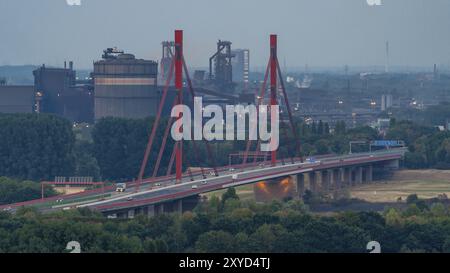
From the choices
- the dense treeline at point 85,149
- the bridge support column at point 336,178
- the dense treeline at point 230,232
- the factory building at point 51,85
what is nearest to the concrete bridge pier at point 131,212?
the dense treeline at point 230,232

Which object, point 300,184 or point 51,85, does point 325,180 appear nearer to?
point 300,184

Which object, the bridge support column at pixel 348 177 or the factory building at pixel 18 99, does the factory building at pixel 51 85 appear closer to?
the factory building at pixel 18 99

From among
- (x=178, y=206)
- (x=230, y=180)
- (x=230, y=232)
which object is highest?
(x=230, y=232)

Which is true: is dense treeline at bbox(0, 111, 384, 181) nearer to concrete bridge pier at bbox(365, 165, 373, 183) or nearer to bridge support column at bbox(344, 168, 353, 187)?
bridge support column at bbox(344, 168, 353, 187)

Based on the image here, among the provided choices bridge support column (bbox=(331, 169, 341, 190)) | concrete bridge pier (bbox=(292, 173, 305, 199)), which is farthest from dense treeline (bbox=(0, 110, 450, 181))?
bridge support column (bbox=(331, 169, 341, 190))

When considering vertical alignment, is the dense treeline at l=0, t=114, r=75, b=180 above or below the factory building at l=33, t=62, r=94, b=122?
below

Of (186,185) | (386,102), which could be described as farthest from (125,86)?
(386,102)

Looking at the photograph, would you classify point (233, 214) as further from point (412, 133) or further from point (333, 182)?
point (412, 133)
